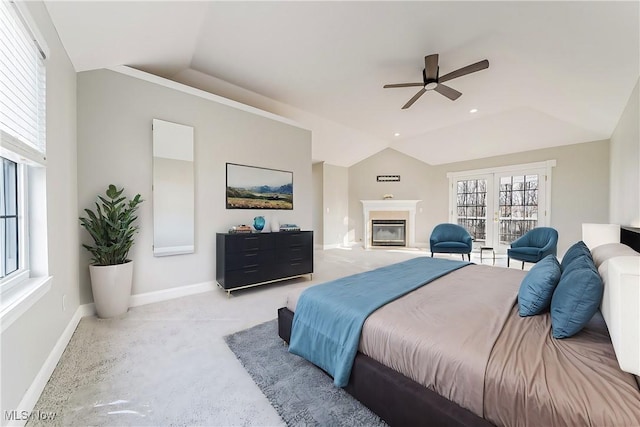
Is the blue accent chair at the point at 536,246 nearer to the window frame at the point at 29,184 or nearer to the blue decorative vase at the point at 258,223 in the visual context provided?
the blue decorative vase at the point at 258,223

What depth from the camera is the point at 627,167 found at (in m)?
3.31

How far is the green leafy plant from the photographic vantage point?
261 centimetres

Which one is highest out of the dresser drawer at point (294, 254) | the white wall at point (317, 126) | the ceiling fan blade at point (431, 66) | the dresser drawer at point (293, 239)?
the white wall at point (317, 126)

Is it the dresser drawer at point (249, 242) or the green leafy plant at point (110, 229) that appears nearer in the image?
the green leafy plant at point (110, 229)

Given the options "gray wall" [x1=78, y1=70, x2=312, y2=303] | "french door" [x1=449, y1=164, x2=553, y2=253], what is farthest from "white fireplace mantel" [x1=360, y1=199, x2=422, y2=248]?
"gray wall" [x1=78, y1=70, x2=312, y2=303]

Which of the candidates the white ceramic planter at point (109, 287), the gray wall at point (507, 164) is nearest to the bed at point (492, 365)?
the white ceramic planter at point (109, 287)

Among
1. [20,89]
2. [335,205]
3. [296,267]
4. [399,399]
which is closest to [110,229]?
[20,89]

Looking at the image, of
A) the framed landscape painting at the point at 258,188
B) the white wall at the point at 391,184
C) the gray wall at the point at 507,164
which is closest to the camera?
the framed landscape painting at the point at 258,188

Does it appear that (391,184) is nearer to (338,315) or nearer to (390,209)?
(390,209)

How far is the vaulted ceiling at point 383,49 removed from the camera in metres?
2.26

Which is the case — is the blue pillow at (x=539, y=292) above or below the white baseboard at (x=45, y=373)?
above

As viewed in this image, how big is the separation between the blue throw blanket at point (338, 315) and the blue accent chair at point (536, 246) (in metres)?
3.32

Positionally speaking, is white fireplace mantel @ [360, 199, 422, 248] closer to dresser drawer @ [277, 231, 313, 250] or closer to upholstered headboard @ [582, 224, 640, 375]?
dresser drawer @ [277, 231, 313, 250]

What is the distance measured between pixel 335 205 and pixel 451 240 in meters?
3.57
